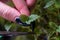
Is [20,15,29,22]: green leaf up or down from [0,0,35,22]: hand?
down

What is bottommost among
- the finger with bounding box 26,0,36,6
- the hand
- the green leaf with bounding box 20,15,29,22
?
the green leaf with bounding box 20,15,29,22

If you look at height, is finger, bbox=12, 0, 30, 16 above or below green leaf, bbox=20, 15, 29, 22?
above

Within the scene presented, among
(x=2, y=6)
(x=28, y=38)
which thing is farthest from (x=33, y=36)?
(x=2, y=6)

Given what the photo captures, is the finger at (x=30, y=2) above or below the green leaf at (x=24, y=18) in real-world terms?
above

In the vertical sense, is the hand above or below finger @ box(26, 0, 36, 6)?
below

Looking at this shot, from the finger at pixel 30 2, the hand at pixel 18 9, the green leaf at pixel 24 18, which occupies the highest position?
the finger at pixel 30 2

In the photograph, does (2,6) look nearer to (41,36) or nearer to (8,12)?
(8,12)

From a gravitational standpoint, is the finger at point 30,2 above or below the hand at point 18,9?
above

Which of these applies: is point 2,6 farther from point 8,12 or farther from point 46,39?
point 46,39

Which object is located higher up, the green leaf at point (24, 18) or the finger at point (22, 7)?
the finger at point (22, 7)

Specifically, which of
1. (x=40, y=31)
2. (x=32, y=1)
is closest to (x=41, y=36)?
(x=40, y=31)
